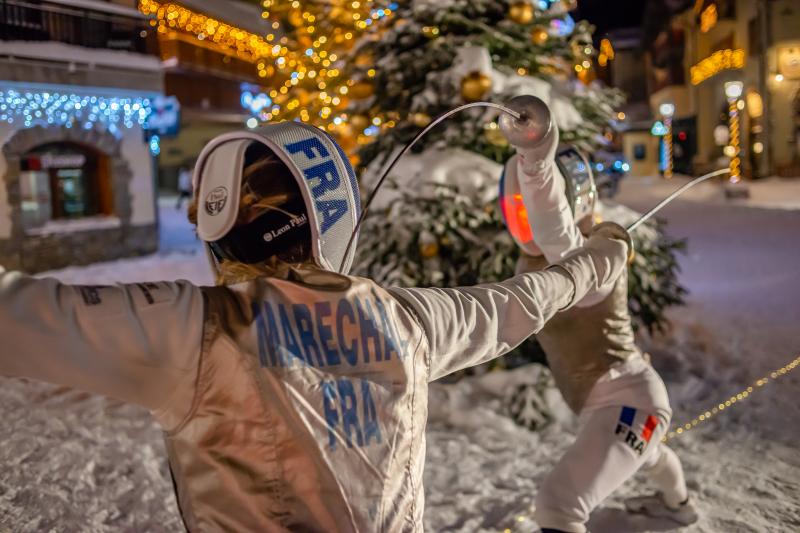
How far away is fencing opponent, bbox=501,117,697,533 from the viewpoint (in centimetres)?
286

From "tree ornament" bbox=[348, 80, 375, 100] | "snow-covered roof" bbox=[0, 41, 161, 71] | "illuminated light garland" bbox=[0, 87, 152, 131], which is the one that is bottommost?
"tree ornament" bbox=[348, 80, 375, 100]

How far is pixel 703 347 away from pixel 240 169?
6.26 metres

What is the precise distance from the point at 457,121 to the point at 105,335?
4454 millimetres

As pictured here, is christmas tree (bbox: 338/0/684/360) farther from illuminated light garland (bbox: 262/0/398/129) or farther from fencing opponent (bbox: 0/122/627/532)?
fencing opponent (bbox: 0/122/627/532)

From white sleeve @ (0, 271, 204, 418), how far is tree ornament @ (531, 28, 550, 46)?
191 inches

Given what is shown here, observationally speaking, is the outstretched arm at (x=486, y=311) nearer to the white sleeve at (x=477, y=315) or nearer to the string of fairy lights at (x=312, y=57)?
the white sleeve at (x=477, y=315)

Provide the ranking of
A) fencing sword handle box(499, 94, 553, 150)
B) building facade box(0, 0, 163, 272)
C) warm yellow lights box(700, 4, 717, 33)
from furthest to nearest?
warm yellow lights box(700, 4, 717, 33), building facade box(0, 0, 163, 272), fencing sword handle box(499, 94, 553, 150)

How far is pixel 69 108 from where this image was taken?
43.7ft

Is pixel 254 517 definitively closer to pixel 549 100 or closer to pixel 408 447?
pixel 408 447

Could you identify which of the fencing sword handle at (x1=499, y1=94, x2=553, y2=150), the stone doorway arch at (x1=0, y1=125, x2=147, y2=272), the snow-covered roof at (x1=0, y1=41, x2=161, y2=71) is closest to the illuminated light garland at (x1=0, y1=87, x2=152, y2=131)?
the stone doorway arch at (x1=0, y1=125, x2=147, y2=272)

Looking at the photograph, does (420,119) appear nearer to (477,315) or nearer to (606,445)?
(606,445)

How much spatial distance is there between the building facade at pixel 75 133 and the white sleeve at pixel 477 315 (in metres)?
12.3

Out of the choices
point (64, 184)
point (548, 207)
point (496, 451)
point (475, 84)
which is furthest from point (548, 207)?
point (64, 184)

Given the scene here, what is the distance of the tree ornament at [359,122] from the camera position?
579 centimetres
